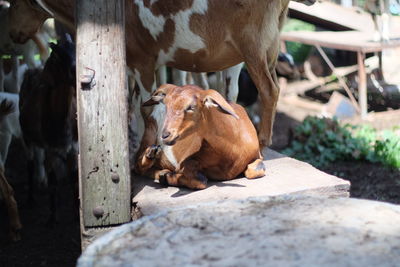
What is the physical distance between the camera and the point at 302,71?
519 inches

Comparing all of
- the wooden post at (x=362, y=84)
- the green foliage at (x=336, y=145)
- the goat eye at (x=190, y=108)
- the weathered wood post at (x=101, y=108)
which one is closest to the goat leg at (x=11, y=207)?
the weathered wood post at (x=101, y=108)

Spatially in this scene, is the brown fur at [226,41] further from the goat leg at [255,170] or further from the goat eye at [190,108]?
the goat eye at [190,108]

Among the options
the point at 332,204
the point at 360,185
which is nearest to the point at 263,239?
the point at 332,204

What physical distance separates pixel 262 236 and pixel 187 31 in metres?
1.84

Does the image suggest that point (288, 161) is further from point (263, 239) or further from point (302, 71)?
point (302, 71)

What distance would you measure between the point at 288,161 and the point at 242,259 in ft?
6.92

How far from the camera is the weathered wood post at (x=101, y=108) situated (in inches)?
139

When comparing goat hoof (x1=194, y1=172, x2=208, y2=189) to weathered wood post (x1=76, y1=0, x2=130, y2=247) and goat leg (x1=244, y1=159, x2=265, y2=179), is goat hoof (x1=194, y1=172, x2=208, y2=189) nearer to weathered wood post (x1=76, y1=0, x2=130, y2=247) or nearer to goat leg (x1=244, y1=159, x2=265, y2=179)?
goat leg (x1=244, y1=159, x2=265, y2=179)

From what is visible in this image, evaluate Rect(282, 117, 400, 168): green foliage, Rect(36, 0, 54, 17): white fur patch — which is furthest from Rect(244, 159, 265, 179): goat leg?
Rect(282, 117, 400, 168): green foliage

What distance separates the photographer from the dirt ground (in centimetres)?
527

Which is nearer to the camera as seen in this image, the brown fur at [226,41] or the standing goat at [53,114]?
the brown fur at [226,41]

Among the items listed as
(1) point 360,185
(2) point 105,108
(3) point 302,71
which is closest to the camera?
(2) point 105,108

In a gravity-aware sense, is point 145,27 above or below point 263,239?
above

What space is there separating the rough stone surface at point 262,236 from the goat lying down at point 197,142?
672 millimetres
